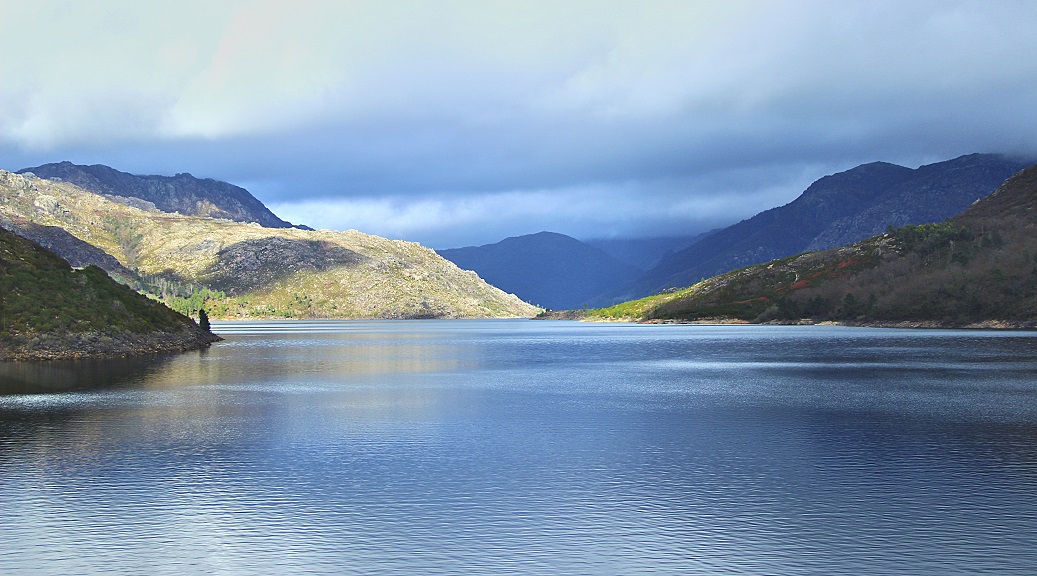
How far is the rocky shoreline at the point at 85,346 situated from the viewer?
379 feet

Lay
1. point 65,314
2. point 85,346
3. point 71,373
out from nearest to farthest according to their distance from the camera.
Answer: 1. point 71,373
2. point 85,346
3. point 65,314

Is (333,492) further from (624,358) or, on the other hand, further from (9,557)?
(624,358)

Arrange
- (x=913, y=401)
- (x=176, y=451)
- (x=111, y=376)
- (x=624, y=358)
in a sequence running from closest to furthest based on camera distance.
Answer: (x=176, y=451) < (x=913, y=401) < (x=111, y=376) < (x=624, y=358)

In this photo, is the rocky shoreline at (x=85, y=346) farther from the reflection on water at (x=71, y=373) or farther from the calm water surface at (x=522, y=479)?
the calm water surface at (x=522, y=479)

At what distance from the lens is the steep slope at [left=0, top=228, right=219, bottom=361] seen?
386ft

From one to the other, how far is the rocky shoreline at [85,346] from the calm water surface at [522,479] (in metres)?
41.6

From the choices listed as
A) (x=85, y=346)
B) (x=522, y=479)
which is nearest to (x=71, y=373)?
(x=85, y=346)

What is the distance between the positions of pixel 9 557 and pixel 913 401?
61751mm

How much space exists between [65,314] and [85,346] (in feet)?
21.1

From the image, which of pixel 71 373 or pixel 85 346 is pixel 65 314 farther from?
pixel 71 373

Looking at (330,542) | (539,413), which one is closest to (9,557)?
(330,542)

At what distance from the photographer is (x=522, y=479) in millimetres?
37344

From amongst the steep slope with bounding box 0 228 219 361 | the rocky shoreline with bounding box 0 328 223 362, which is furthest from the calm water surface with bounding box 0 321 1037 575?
the steep slope with bounding box 0 228 219 361

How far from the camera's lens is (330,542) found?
91.0 ft
